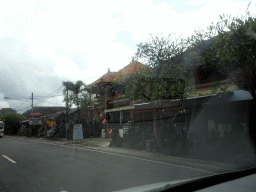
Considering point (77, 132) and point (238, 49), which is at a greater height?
point (238, 49)

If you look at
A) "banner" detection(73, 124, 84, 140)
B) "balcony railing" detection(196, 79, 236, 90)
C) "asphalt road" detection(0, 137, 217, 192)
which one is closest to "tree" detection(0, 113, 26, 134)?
"banner" detection(73, 124, 84, 140)

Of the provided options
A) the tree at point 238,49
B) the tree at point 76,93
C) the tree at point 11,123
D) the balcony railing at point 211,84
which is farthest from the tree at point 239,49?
the tree at point 11,123

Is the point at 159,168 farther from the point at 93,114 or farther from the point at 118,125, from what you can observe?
the point at 93,114

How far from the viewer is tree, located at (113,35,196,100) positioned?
1183 centimetres

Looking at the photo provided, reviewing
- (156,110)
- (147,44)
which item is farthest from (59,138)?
(147,44)

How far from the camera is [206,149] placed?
1104 cm

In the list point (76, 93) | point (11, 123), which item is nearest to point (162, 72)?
point (76, 93)

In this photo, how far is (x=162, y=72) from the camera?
1191 cm

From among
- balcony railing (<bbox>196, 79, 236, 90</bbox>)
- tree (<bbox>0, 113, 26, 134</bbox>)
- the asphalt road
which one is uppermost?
balcony railing (<bbox>196, 79, 236, 90</bbox>)

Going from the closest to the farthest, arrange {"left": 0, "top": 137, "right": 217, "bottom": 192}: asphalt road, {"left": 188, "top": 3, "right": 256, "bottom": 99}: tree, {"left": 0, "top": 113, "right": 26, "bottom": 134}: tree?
1. {"left": 0, "top": 137, "right": 217, "bottom": 192}: asphalt road
2. {"left": 188, "top": 3, "right": 256, "bottom": 99}: tree
3. {"left": 0, "top": 113, "right": 26, "bottom": 134}: tree

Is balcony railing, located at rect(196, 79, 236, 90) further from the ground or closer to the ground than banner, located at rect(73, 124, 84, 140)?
further from the ground

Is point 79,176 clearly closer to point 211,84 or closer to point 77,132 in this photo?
point 211,84

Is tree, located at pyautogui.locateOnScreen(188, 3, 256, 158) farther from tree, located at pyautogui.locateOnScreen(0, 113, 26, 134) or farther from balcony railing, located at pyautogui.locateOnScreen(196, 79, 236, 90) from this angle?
tree, located at pyautogui.locateOnScreen(0, 113, 26, 134)

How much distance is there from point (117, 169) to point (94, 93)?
Result: 2075cm
